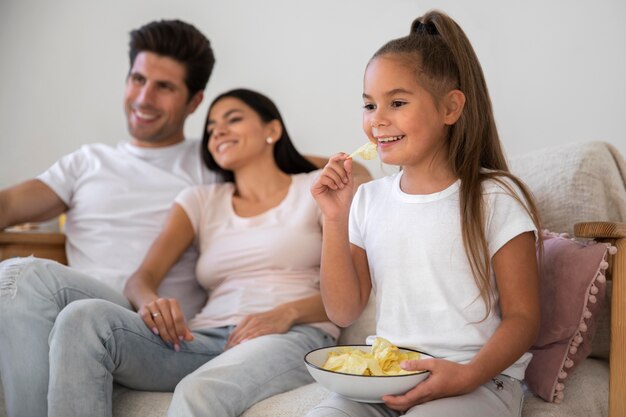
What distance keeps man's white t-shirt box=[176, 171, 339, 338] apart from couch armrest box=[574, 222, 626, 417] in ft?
A: 2.31

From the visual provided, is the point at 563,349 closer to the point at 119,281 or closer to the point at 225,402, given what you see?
the point at 225,402

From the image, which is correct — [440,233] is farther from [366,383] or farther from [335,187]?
[366,383]

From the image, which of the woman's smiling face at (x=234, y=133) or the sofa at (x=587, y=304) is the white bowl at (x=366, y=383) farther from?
the woman's smiling face at (x=234, y=133)

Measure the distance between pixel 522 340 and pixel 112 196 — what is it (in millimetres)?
1362

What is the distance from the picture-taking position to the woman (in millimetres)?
1357

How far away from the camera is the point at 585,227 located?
127 centimetres

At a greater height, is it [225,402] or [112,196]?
[112,196]

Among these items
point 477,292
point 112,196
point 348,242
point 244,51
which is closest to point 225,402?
point 348,242

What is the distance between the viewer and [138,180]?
2139mm

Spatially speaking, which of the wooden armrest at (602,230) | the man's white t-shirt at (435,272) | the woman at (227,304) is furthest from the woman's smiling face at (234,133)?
the wooden armrest at (602,230)

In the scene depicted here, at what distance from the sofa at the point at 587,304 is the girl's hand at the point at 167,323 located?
124 mm

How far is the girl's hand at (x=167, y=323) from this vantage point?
1528 mm

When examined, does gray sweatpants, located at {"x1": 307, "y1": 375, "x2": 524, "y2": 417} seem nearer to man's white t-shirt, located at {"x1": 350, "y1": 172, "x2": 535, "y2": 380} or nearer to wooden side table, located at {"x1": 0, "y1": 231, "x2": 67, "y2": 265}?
man's white t-shirt, located at {"x1": 350, "y1": 172, "x2": 535, "y2": 380}

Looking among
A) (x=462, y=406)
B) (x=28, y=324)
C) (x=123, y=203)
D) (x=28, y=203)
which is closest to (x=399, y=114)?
(x=462, y=406)
